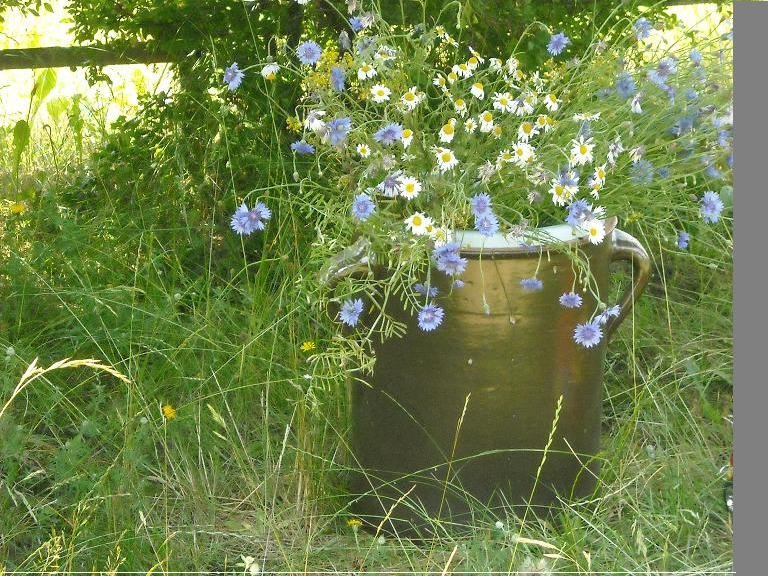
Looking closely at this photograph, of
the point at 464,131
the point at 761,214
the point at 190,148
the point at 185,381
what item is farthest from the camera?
the point at 190,148

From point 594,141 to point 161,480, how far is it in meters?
1.16

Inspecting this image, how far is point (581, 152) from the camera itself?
1.94 meters

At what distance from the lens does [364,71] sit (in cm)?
199

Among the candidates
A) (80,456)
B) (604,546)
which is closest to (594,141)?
(604,546)

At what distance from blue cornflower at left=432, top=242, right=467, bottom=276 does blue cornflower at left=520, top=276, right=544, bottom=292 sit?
13cm

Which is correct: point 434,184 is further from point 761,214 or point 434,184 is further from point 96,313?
point 96,313

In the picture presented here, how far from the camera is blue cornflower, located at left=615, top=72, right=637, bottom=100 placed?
84.8 inches

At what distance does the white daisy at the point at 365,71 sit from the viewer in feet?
6.47

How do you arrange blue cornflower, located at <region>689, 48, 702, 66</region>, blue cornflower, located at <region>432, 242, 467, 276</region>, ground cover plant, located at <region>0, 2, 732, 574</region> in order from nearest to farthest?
blue cornflower, located at <region>432, 242, 467, 276</region> < ground cover plant, located at <region>0, 2, 732, 574</region> < blue cornflower, located at <region>689, 48, 702, 66</region>

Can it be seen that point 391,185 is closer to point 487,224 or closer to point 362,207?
point 362,207

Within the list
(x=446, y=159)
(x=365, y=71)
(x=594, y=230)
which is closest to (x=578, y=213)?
(x=594, y=230)

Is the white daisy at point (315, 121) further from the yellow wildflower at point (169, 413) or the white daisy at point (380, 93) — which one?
the yellow wildflower at point (169, 413)

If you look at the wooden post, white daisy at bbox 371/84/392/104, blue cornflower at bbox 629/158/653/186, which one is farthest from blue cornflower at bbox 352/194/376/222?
the wooden post

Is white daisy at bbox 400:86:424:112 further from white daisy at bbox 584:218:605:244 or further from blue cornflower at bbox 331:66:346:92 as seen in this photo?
white daisy at bbox 584:218:605:244
